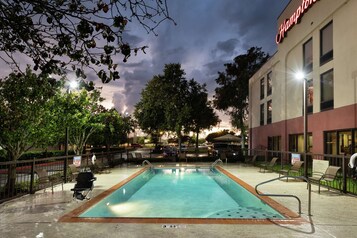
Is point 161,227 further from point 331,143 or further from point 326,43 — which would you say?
point 326,43

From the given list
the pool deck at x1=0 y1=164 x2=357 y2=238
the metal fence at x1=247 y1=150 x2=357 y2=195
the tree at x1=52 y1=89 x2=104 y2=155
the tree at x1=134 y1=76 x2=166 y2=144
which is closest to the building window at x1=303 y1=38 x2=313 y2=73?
the metal fence at x1=247 y1=150 x2=357 y2=195

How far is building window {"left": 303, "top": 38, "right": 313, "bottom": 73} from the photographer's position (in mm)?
21834

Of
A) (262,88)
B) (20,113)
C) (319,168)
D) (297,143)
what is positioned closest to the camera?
(20,113)

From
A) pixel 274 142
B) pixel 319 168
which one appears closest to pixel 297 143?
pixel 274 142

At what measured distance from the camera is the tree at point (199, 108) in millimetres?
41969

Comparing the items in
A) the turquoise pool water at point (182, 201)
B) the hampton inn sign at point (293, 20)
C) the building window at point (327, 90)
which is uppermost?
the hampton inn sign at point (293, 20)

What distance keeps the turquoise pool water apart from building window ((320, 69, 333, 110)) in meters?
6.87

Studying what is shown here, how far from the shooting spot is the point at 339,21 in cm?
1750

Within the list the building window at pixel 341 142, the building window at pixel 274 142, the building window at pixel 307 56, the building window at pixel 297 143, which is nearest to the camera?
the building window at pixel 341 142

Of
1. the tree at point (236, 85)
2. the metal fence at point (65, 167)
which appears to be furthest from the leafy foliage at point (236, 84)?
the metal fence at point (65, 167)

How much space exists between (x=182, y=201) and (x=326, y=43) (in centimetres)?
1287

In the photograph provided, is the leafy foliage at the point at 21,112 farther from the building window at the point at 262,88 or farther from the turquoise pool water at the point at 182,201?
the building window at the point at 262,88

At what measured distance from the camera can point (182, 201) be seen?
1256 centimetres

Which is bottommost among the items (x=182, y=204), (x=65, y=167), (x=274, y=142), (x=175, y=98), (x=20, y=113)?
(x=182, y=204)
